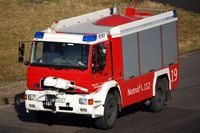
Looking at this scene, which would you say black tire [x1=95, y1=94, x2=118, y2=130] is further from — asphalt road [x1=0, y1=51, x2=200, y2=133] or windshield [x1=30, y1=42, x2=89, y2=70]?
windshield [x1=30, y1=42, x2=89, y2=70]

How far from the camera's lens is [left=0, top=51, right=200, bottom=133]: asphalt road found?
14.0m

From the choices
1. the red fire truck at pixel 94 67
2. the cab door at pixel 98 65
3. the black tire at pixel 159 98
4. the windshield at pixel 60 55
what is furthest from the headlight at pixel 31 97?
the black tire at pixel 159 98

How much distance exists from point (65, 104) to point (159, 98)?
15.2ft

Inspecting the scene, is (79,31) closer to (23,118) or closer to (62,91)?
(62,91)

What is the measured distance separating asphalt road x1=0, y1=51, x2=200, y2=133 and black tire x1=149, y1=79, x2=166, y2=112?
0.21 meters

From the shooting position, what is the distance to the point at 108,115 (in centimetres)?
1396

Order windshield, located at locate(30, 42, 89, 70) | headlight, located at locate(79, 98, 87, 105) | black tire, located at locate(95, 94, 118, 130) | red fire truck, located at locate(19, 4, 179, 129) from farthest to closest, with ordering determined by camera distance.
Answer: black tire, located at locate(95, 94, 118, 130)
windshield, located at locate(30, 42, 89, 70)
red fire truck, located at locate(19, 4, 179, 129)
headlight, located at locate(79, 98, 87, 105)

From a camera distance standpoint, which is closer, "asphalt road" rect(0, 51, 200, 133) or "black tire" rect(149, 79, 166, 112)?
"asphalt road" rect(0, 51, 200, 133)

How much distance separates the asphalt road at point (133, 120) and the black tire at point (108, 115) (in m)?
0.18

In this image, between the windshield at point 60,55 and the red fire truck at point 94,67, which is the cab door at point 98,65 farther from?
the windshield at point 60,55

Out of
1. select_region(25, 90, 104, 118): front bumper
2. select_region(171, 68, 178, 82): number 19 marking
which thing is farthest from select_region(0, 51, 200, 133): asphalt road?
select_region(171, 68, 178, 82): number 19 marking

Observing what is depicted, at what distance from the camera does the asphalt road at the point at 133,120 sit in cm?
1404

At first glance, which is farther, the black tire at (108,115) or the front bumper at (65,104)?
the black tire at (108,115)

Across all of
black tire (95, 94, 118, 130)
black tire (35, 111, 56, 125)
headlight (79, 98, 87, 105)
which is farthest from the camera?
black tire (35, 111, 56, 125)
